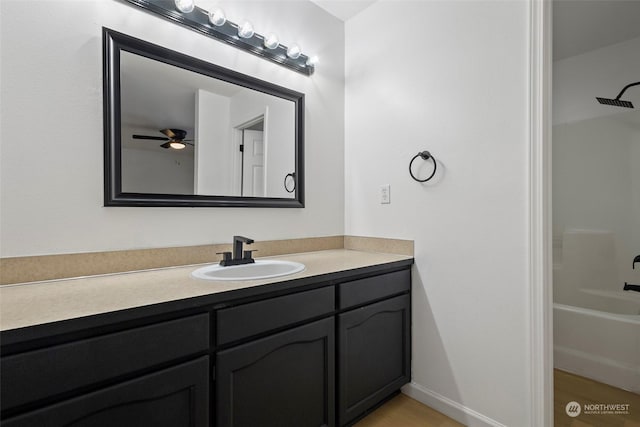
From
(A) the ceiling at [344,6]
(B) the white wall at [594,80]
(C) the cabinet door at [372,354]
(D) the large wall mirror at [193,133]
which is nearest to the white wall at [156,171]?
(D) the large wall mirror at [193,133]

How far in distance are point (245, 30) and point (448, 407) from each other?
2.27 meters

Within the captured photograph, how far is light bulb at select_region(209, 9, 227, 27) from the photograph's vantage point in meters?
1.55

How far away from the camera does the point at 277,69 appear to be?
1.92 meters

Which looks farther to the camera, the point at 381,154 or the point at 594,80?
the point at 594,80

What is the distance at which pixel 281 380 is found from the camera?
1223mm

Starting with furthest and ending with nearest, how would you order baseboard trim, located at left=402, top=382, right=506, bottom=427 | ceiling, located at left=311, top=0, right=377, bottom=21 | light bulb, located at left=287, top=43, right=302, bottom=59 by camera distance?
Answer: 1. ceiling, located at left=311, top=0, right=377, bottom=21
2. light bulb, located at left=287, top=43, right=302, bottom=59
3. baseboard trim, located at left=402, top=382, right=506, bottom=427

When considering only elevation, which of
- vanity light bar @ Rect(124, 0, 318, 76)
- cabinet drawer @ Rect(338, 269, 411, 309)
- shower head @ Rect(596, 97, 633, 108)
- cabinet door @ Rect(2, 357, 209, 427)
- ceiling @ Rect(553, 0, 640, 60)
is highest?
ceiling @ Rect(553, 0, 640, 60)

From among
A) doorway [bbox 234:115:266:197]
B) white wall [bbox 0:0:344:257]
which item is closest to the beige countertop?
white wall [bbox 0:0:344:257]

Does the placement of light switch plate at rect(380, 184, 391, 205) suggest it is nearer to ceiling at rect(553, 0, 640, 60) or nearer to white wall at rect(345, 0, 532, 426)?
white wall at rect(345, 0, 532, 426)

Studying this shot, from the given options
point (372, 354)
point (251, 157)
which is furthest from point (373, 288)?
point (251, 157)

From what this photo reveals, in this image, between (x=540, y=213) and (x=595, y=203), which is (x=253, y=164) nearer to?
(x=540, y=213)

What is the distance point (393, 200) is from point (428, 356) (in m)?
0.92

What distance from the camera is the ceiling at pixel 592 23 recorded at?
1934mm

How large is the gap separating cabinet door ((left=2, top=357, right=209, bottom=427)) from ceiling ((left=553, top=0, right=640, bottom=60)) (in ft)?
9.15
